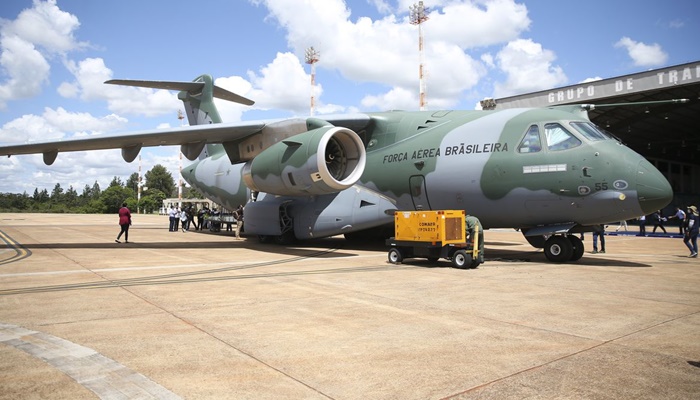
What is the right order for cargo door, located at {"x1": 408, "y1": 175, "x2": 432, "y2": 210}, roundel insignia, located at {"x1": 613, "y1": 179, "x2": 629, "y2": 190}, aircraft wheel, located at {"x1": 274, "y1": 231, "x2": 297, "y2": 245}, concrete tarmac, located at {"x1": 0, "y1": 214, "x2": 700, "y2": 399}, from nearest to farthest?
1. concrete tarmac, located at {"x1": 0, "y1": 214, "x2": 700, "y2": 399}
2. roundel insignia, located at {"x1": 613, "y1": 179, "x2": 629, "y2": 190}
3. cargo door, located at {"x1": 408, "y1": 175, "x2": 432, "y2": 210}
4. aircraft wheel, located at {"x1": 274, "y1": 231, "x2": 297, "y2": 245}

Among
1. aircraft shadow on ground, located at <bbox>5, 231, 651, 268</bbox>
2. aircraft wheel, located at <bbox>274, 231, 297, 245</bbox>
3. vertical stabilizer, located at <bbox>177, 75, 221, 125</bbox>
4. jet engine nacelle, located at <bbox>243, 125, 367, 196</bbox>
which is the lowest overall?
aircraft shadow on ground, located at <bbox>5, 231, 651, 268</bbox>

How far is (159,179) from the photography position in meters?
121

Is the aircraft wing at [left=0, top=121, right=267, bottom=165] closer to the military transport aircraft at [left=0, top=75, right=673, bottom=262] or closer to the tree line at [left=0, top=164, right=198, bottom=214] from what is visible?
the military transport aircraft at [left=0, top=75, right=673, bottom=262]

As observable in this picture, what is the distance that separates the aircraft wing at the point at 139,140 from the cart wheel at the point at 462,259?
273 inches

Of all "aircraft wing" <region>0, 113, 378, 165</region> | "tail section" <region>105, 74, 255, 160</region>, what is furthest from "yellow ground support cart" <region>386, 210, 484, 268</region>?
"tail section" <region>105, 74, 255, 160</region>

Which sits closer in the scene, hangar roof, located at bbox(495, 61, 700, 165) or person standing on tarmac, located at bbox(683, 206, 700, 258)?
person standing on tarmac, located at bbox(683, 206, 700, 258)

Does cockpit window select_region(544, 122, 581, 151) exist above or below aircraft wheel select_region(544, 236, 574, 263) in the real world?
above

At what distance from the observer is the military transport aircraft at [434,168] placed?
402 inches

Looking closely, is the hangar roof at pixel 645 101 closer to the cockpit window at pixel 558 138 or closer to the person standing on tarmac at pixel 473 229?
the cockpit window at pixel 558 138

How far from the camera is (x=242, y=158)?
15312 millimetres

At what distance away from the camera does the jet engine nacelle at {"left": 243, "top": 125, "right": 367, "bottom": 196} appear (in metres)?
11.6

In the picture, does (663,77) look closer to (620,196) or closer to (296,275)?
(620,196)

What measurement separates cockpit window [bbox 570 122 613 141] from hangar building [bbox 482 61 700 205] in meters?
3.20

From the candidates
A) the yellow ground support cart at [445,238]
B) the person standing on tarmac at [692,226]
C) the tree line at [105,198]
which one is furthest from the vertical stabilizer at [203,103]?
the tree line at [105,198]
